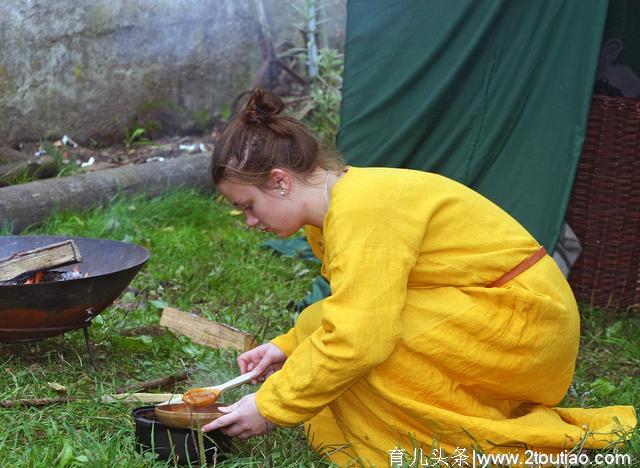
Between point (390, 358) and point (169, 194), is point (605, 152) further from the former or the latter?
point (169, 194)

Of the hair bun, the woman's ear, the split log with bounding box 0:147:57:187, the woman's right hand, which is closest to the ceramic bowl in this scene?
the woman's right hand

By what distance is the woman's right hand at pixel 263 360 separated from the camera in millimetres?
3165

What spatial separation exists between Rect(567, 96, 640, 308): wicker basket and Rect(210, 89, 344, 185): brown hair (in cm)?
218

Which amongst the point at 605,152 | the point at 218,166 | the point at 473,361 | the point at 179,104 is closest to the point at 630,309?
the point at 605,152

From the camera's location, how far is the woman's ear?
2.79 metres

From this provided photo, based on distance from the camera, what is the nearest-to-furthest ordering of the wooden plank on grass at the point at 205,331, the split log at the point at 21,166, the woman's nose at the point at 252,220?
the woman's nose at the point at 252,220 → the wooden plank on grass at the point at 205,331 → the split log at the point at 21,166

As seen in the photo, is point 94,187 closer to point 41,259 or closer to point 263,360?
point 41,259

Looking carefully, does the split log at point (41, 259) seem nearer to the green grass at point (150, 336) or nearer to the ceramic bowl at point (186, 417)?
the green grass at point (150, 336)

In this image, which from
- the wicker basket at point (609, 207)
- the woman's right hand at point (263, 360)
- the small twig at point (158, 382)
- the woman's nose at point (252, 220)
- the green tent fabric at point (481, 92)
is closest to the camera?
the woman's nose at point (252, 220)

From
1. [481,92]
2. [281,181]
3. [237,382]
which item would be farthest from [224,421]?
[481,92]

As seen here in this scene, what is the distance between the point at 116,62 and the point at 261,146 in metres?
4.17

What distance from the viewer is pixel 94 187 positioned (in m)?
5.73

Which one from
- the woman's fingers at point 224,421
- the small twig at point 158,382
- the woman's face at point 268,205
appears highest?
the woman's face at point 268,205

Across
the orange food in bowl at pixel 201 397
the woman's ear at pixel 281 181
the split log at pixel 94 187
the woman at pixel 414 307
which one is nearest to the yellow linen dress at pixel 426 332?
the woman at pixel 414 307
